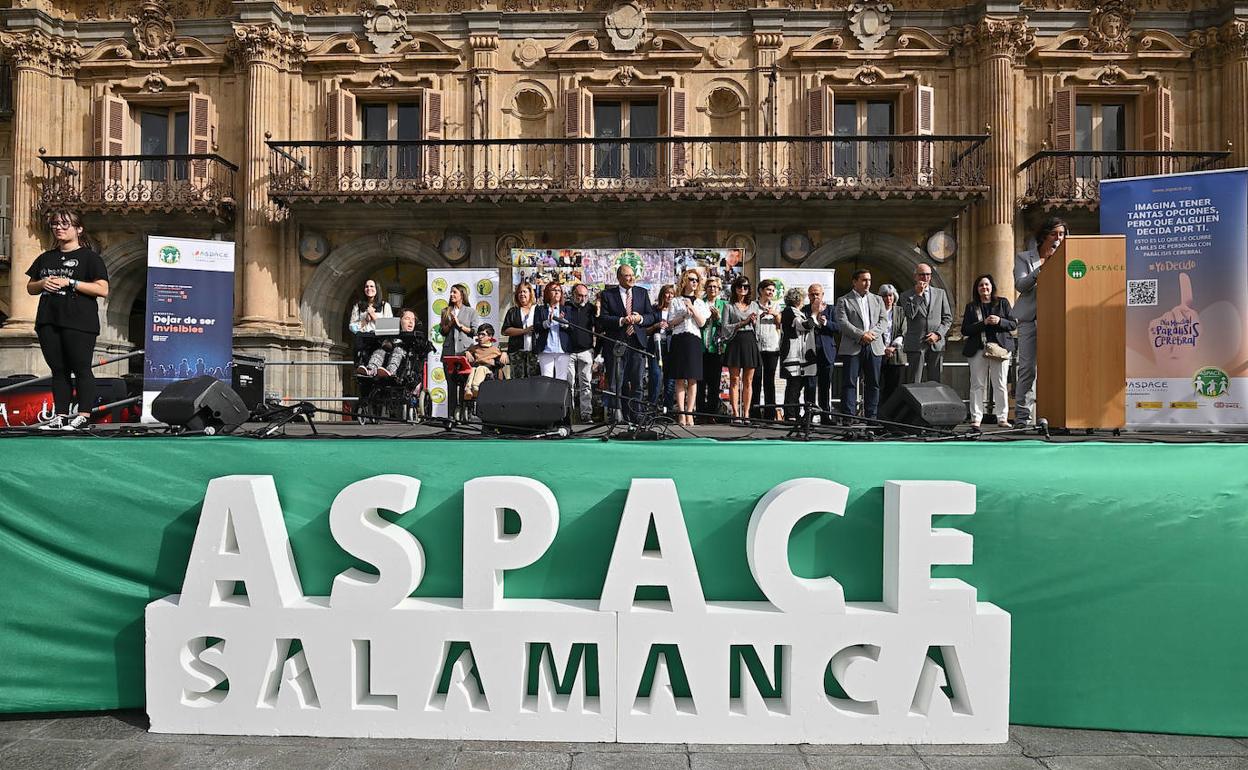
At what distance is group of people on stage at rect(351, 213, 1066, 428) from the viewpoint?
673 cm

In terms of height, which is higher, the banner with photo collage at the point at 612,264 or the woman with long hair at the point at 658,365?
the banner with photo collage at the point at 612,264

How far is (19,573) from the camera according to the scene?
2.54 meters

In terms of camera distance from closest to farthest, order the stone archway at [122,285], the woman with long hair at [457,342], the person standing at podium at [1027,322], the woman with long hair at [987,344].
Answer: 1. the person standing at podium at [1027,322]
2. the woman with long hair at [987,344]
3. the woman with long hair at [457,342]
4. the stone archway at [122,285]

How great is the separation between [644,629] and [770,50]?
14244 millimetres

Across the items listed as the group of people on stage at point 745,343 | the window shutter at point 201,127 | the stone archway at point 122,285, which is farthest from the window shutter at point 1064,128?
the stone archway at point 122,285

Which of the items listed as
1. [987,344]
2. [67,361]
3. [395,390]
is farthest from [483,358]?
[987,344]

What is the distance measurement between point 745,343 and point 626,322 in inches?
52.0

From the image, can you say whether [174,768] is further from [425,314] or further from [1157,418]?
[425,314]

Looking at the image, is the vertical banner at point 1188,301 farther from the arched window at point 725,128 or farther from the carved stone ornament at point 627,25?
the carved stone ornament at point 627,25

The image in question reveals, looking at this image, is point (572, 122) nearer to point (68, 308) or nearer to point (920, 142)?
point (920, 142)

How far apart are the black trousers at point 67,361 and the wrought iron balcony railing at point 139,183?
10.3 metres

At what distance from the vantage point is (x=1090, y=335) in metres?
3.93

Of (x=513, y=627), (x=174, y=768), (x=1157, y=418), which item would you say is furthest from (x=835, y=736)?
(x=1157, y=418)

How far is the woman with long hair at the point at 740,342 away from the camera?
7.54 m
